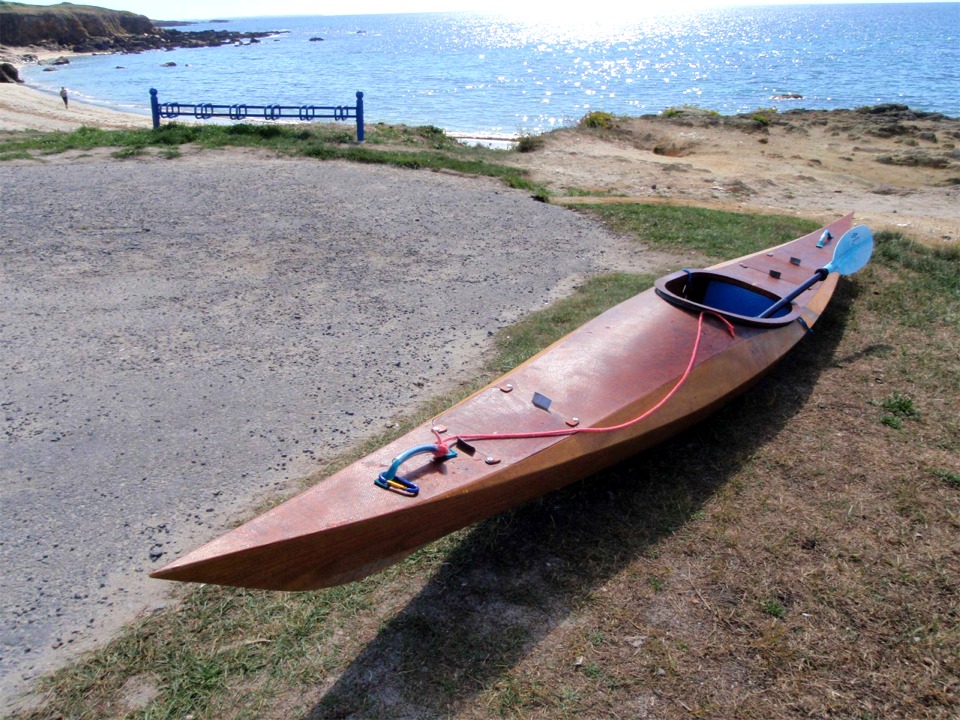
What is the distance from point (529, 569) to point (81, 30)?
96710mm

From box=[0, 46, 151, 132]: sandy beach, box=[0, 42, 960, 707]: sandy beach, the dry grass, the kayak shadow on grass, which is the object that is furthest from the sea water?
the dry grass

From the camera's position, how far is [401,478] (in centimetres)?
351

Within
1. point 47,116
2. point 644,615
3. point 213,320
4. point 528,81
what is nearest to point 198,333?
point 213,320

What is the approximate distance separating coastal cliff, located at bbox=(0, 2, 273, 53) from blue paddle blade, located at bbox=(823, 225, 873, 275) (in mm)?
83948

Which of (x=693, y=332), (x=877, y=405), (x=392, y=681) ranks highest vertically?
(x=693, y=332)

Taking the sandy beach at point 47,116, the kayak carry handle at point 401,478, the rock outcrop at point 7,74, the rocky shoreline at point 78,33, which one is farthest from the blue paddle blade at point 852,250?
the rocky shoreline at point 78,33

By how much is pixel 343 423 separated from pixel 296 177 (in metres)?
7.96

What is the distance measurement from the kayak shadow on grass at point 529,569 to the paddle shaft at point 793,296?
2.82 feet

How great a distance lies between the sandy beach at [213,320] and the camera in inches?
168

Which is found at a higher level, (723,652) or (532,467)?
(532,467)

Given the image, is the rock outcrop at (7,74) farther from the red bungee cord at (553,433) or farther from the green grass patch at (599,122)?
the red bungee cord at (553,433)

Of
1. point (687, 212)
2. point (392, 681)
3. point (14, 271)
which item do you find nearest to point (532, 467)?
point (392, 681)

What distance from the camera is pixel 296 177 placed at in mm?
12156

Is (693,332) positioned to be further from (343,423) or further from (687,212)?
(687,212)
